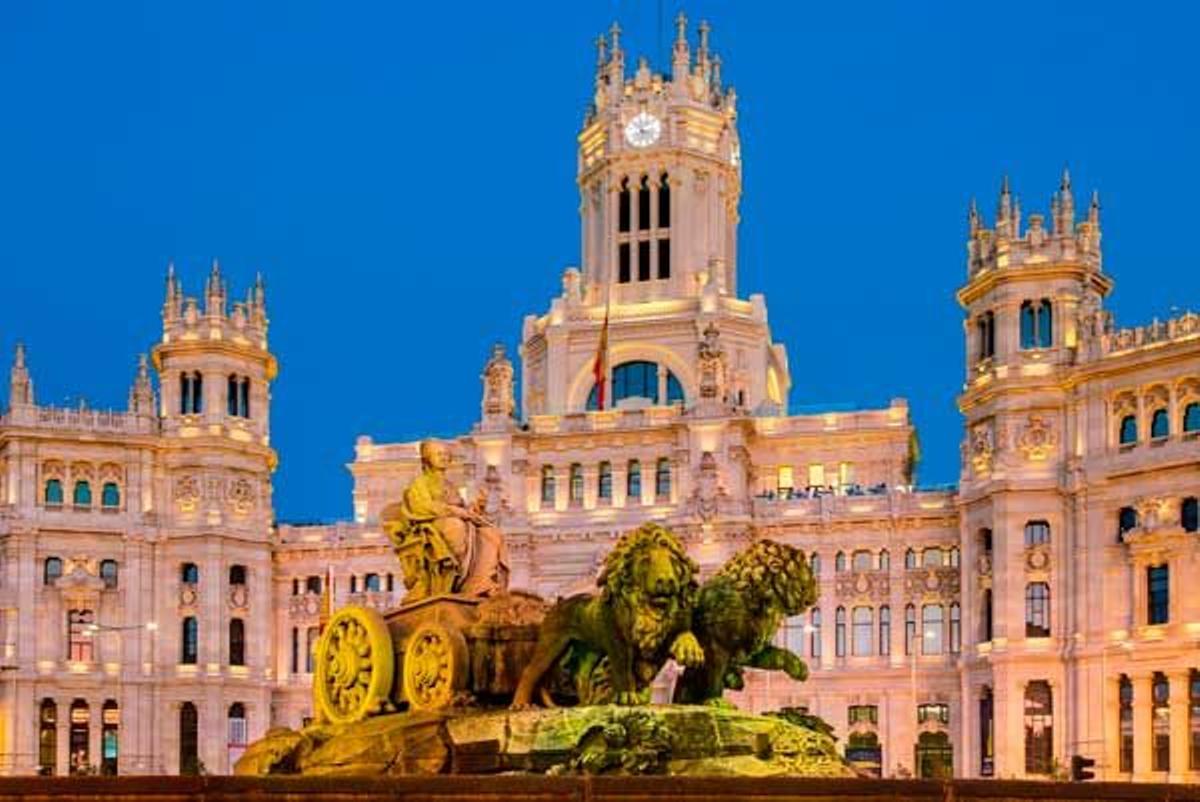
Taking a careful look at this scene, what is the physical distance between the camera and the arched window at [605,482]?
93.6m

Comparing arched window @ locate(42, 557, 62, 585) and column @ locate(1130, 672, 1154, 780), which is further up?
arched window @ locate(42, 557, 62, 585)

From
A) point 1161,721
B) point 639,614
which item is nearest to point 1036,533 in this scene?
point 1161,721

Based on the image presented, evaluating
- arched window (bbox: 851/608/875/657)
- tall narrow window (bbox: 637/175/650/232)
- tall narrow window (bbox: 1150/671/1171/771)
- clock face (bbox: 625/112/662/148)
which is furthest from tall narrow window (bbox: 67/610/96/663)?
tall narrow window (bbox: 1150/671/1171/771)

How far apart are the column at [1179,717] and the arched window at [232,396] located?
1869 inches

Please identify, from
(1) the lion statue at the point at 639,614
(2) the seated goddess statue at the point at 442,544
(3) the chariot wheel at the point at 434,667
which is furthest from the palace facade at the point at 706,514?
(1) the lion statue at the point at 639,614

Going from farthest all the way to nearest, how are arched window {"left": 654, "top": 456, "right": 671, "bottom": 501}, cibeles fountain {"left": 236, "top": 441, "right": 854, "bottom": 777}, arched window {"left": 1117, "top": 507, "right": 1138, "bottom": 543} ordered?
arched window {"left": 654, "top": 456, "right": 671, "bottom": 501} → arched window {"left": 1117, "top": 507, "right": 1138, "bottom": 543} → cibeles fountain {"left": 236, "top": 441, "right": 854, "bottom": 777}

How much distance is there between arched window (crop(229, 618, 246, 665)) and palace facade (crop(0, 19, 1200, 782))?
0.11 metres

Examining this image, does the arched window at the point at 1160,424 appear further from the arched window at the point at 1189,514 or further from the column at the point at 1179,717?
the column at the point at 1179,717

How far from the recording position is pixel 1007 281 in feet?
270

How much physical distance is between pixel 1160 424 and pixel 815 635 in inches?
779

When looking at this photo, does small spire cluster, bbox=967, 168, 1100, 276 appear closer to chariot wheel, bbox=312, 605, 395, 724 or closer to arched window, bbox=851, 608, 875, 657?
arched window, bbox=851, 608, 875, 657

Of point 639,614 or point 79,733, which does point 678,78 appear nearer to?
point 79,733

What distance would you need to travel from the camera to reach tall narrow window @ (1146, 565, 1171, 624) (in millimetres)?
75250

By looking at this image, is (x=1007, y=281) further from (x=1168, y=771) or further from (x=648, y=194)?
(x=648, y=194)
